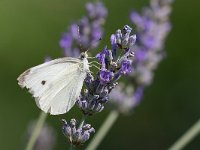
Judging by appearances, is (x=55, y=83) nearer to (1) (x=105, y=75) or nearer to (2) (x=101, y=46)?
(1) (x=105, y=75)

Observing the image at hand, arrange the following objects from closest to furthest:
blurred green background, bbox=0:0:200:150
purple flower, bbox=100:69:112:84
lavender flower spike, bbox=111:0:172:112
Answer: purple flower, bbox=100:69:112:84
lavender flower spike, bbox=111:0:172:112
blurred green background, bbox=0:0:200:150

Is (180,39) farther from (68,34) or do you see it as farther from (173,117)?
(68,34)

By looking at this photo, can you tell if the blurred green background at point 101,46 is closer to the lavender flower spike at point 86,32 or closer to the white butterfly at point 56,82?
the lavender flower spike at point 86,32

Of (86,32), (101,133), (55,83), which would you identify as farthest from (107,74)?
(101,133)

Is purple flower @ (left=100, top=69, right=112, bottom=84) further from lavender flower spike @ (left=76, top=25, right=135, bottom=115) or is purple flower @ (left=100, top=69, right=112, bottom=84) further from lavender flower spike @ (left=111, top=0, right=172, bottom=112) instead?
lavender flower spike @ (left=111, top=0, right=172, bottom=112)

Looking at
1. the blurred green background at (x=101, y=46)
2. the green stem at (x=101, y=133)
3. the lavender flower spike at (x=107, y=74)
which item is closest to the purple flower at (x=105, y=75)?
the lavender flower spike at (x=107, y=74)

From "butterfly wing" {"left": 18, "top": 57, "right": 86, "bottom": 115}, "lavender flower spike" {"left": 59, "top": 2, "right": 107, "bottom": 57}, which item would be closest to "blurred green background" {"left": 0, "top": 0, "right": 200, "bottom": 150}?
"lavender flower spike" {"left": 59, "top": 2, "right": 107, "bottom": 57}
